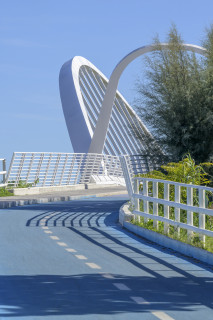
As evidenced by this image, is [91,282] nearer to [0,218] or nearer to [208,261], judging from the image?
[208,261]

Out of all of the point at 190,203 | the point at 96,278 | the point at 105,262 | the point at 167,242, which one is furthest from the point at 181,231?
the point at 96,278

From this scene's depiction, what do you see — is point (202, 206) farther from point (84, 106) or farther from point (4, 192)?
point (84, 106)

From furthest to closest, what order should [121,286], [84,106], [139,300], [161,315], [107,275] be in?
[84,106]
[107,275]
[121,286]
[139,300]
[161,315]

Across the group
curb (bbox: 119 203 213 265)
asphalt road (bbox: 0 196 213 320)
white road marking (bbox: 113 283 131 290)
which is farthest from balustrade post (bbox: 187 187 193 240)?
white road marking (bbox: 113 283 131 290)

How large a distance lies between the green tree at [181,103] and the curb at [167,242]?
1206 cm

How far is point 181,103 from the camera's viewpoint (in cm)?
3241

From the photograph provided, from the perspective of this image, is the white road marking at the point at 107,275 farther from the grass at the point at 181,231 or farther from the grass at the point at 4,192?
the grass at the point at 4,192

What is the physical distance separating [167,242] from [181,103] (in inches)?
699

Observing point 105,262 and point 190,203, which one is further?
point 190,203

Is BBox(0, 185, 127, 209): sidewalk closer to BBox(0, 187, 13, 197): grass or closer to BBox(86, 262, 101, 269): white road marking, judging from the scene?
BBox(0, 187, 13, 197): grass

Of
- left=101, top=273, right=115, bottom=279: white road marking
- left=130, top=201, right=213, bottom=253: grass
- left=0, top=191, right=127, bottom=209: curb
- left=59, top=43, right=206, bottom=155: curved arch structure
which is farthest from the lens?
left=59, top=43, right=206, bottom=155: curved arch structure

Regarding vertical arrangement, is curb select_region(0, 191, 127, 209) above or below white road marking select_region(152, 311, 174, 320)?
below

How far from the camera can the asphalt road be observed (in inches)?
318

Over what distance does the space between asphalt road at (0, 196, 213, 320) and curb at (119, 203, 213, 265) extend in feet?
0.76
